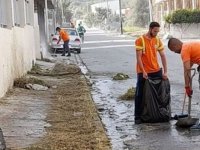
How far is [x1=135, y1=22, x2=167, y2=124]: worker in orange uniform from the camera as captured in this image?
9797 mm

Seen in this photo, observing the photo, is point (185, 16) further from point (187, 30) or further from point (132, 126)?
point (132, 126)

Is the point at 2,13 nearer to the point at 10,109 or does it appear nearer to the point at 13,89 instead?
the point at 13,89

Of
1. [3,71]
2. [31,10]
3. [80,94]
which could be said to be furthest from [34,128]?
[31,10]

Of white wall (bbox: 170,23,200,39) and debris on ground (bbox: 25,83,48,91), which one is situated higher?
white wall (bbox: 170,23,200,39)

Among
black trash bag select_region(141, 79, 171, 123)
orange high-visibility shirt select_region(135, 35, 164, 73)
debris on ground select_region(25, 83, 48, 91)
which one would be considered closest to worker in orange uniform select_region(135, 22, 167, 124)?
orange high-visibility shirt select_region(135, 35, 164, 73)

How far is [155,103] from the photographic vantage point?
380 inches

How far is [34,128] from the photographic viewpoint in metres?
9.30

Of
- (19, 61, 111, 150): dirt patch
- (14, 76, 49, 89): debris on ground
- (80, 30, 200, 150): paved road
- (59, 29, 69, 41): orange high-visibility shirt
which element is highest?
(59, 29, 69, 41): orange high-visibility shirt

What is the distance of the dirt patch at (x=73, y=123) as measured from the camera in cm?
792

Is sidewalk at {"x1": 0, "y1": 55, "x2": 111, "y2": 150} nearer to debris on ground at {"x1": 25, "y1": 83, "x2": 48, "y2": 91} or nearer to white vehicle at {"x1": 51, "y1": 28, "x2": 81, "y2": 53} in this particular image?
debris on ground at {"x1": 25, "y1": 83, "x2": 48, "y2": 91}

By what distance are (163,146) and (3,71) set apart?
5.80m

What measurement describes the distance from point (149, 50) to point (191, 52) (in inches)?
59.8

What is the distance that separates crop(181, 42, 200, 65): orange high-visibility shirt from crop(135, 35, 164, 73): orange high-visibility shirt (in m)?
1.38

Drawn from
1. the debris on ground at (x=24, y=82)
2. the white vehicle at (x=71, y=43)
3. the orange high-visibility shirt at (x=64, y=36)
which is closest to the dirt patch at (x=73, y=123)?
the debris on ground at (x=24, y=82)
